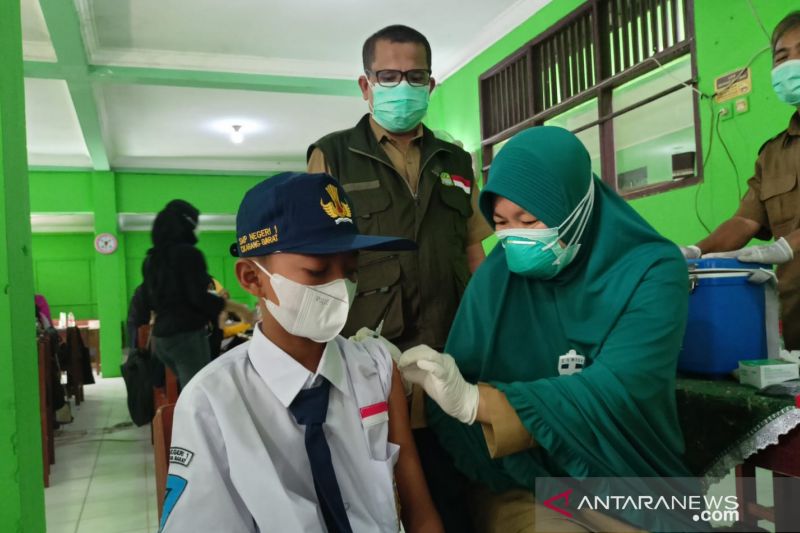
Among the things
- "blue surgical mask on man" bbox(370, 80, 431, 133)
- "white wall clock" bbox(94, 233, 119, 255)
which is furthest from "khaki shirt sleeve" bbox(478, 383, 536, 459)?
"white wall clock" bbox(94, 233, 119, 255)

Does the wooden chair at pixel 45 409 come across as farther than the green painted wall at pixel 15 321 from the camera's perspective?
Yes

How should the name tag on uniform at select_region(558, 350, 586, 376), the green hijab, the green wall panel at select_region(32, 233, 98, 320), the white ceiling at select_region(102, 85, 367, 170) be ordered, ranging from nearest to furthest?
1. the green hijab
2. the name tag on uniform at select_region(558, 350, 586, 376)
3. the white ceiling at select_region(102, 85, 367, 170)
4. the green wall panel at select_region(32, 233, 98, 320)

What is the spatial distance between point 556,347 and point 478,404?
29 centimetres

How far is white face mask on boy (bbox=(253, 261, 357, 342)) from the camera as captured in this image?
1.15m

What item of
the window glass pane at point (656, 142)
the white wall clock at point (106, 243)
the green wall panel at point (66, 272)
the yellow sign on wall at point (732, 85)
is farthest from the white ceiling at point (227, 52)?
the green wall panel at point (66, 272)

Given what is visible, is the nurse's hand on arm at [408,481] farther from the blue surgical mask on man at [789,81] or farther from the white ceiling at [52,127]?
the white ceiling at [52,127]

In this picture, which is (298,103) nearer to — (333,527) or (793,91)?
(793,91)

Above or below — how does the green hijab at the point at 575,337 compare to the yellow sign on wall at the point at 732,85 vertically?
below

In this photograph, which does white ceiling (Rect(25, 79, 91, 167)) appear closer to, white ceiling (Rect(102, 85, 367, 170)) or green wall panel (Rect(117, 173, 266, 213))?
white ceiling (Rect(102, 85, 367, 170))

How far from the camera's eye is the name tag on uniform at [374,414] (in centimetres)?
114

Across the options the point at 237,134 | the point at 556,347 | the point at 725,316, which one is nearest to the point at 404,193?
the point at 556,347

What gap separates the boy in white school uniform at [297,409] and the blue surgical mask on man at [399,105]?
27.4 inches

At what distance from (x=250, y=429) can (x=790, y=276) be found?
212 cm

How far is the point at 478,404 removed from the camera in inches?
44.3
